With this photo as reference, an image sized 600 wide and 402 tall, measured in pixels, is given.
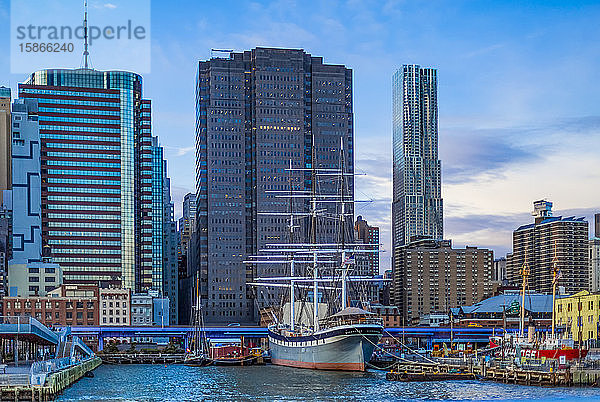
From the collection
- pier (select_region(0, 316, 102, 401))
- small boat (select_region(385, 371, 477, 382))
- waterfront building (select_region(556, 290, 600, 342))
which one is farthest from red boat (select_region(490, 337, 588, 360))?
pier (select_region(0, 316, 102, 401))

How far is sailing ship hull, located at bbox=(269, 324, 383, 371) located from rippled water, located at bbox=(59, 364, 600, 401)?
2227 millimetres

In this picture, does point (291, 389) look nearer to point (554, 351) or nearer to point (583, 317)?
point (554, 351)

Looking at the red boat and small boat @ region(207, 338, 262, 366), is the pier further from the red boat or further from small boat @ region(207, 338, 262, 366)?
the red boat

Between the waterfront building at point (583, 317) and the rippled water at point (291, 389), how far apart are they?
39.4 metres

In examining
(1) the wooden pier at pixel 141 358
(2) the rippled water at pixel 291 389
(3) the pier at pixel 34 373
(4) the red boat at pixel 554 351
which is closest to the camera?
(3) the pier at pixel 34 373

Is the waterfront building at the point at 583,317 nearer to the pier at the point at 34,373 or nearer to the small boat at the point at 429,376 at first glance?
the small boat at the point at 429,376

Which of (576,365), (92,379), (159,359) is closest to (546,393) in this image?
(576,365)

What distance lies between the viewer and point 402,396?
9006 cm

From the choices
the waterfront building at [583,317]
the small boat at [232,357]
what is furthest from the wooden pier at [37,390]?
the waterfront building at [583,317]

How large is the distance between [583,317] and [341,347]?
46.0m

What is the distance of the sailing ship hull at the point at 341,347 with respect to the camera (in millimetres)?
120938

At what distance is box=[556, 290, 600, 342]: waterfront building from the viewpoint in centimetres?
14388

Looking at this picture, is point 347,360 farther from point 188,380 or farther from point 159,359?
point 159,359

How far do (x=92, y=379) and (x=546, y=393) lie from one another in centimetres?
6043
